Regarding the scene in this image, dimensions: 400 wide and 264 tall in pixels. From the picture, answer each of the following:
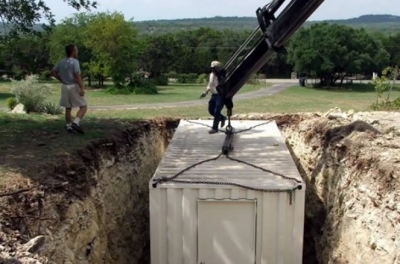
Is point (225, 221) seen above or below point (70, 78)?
below

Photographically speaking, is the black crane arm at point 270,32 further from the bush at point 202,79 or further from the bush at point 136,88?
the bush at point 202,79

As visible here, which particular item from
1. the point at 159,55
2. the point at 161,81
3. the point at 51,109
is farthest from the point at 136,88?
the point at 51,109

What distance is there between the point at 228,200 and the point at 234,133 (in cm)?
442

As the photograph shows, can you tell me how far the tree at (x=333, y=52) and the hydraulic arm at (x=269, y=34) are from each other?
41318 millimetres

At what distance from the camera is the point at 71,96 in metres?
9.80

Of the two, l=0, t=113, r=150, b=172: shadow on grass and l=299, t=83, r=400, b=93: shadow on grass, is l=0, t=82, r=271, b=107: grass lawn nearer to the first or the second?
l=299, t=83, r=400, b=93: shadow on grass

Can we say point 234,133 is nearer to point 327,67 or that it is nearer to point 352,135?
point 352,135

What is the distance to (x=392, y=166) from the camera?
7543 millimetres

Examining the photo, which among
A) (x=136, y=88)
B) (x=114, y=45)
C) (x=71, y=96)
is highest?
(x=114, y=45)

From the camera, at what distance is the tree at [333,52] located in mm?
49188

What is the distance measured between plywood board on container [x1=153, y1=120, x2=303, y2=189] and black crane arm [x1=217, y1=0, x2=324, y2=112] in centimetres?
142

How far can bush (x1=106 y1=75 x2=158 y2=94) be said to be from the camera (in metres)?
42.2

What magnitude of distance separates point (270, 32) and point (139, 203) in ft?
15.3

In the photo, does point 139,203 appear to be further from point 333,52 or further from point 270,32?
point 333,52
